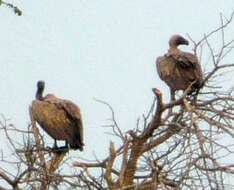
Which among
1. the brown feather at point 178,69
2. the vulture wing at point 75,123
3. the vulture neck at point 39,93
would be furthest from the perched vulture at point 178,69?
the vulture neck at point 39,93

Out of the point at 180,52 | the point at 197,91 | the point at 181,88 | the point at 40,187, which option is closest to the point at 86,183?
the point at 40,187

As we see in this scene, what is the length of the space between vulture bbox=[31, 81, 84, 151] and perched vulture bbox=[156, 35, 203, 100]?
122 cm

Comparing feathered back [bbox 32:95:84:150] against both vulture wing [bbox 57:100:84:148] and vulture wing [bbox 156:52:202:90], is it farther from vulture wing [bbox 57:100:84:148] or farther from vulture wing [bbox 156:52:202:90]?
vulture wing [bbox 156:52:202:90]

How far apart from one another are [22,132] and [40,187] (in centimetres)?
83

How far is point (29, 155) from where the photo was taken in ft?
27.7

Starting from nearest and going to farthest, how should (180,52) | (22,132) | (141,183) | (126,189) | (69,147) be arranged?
(126,189)
(141,183)
(22,132)
(69,147)
(180,52)

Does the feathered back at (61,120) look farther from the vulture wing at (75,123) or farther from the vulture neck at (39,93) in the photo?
the vulture neck at (39,93)

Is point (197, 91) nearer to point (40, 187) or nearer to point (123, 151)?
point (123, 151)

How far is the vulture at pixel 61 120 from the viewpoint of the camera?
33.7ft

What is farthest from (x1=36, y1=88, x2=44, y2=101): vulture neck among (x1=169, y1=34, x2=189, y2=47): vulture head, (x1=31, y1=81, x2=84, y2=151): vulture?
(x1=169, y1=34, x2=189, y2=47): vulture head

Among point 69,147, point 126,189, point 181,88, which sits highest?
point 181,88

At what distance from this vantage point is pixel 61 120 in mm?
10406

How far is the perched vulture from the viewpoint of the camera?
1034 cm

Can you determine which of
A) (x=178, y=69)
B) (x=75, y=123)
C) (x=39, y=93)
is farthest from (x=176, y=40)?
(x=75, y=123)
